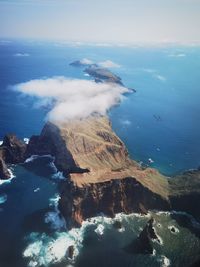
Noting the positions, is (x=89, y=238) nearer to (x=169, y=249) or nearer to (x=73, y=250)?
(x=73, y=250)

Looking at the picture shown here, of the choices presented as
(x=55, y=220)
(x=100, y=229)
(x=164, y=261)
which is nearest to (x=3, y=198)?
(x=55, y=220)

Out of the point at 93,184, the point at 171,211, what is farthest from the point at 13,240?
the point at 171,211

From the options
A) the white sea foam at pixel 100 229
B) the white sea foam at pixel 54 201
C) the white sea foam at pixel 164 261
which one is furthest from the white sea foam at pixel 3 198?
the white sea foam at pixel 164 261

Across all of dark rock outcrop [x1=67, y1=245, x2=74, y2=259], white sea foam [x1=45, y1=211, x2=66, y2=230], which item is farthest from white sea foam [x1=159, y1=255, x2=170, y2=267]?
white sea foam [x1=45, y1=211, x2=66, y2=230]

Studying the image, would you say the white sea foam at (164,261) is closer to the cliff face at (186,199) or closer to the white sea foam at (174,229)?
the white sea foam at (174,229)

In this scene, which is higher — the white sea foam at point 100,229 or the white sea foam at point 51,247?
the white sea foam at point 100,229

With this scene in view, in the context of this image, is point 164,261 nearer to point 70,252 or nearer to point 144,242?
point 144,242

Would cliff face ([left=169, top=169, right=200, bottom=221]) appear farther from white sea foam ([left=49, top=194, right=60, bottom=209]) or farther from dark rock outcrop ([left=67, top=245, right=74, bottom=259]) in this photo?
dark rock outcrop ([left=67, top=245, right=74, bottom=259])

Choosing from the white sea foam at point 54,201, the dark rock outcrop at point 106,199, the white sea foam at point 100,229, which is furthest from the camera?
the white sea foam at point 54,201

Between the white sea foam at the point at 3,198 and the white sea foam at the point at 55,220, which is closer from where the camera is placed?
the white sea foam at the point at 55,220
